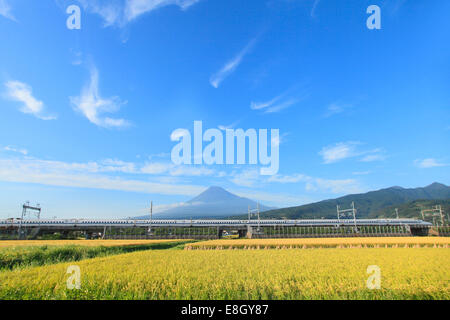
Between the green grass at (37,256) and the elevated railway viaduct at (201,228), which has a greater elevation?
the green grass at (37,256)

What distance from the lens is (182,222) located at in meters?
74.2

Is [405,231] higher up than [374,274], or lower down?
lower down

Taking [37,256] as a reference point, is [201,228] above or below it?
below

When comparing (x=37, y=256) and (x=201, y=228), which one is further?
(x=201, y=228)

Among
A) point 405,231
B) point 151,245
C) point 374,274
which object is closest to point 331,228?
point 405,231

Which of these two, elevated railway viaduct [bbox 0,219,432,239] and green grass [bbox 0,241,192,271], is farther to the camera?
elevated railway viaduct [bbox 0,219,432,239]

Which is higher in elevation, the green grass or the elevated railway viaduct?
the green grass

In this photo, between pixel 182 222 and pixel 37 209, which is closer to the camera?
pixel 37 209

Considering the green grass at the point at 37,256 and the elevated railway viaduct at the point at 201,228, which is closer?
the green grass at the point at 37,256

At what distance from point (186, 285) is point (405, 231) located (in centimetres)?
9102
